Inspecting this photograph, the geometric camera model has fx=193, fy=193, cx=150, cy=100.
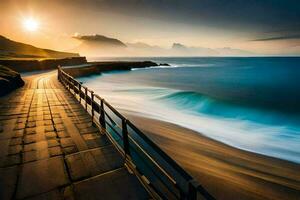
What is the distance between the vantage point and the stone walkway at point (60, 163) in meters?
3.19

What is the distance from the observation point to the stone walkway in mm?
3193

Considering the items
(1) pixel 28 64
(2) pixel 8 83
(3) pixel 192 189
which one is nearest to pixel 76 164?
(3) pixel 192 189

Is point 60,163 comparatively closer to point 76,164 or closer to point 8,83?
point 76,164

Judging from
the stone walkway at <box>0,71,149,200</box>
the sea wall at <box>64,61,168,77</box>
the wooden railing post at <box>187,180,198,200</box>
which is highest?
the sea wall at <box>64,61,168,77</box>

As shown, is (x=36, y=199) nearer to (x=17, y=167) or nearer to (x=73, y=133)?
(x=17, y=167)

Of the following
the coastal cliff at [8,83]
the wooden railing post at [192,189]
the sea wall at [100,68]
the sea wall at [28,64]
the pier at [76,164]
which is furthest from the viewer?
the sea wall at [100,68]

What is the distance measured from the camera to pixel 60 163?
402 cm

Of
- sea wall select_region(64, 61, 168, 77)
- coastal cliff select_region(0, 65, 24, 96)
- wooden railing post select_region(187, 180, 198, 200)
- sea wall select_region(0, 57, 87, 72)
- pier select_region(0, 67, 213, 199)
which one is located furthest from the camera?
sea wall select_region(64, 61, 168, 77)

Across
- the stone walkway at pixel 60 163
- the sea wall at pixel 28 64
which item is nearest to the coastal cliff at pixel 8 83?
the stone walkway at pixel 60 163

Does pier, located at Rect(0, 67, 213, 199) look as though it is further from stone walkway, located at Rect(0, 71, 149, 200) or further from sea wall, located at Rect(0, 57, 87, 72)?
sea wall, located at Rect(0, 57, 87, 72)

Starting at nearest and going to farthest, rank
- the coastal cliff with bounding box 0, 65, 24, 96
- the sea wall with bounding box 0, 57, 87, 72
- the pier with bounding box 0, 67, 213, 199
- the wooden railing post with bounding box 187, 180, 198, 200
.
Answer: the wooden railing post with bounding box 187, 180, 198, 200 < the pier with bounding box 0, 67, 213, 199 < the coastal cliff with bounding box 0, 65, 24, 96 < the sea wall with bounding box 0, 57, 87, 72

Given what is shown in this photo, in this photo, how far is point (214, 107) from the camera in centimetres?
2055

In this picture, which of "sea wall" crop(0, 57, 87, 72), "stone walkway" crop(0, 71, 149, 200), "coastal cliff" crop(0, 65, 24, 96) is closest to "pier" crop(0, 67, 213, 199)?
"stone walkway" crop(0, 71, 149, 200)

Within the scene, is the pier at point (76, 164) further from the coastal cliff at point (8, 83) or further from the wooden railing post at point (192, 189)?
the coastal cliff at point (8, 83)
